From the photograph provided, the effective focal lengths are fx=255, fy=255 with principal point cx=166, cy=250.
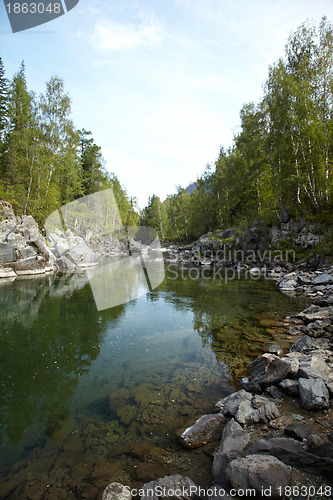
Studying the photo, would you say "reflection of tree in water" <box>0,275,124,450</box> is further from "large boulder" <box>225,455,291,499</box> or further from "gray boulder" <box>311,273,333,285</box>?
"gray boulder" <box>311,273,333,285</box>

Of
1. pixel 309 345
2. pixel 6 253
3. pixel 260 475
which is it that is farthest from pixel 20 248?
pixel 260 475

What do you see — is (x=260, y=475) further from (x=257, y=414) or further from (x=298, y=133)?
(x=298, y=133)

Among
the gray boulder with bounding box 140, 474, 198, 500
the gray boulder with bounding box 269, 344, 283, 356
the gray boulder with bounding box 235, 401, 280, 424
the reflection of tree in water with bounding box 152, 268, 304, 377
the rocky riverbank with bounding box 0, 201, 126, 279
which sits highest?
the rocky riverbank with bounding box 0, 201, 126, 279

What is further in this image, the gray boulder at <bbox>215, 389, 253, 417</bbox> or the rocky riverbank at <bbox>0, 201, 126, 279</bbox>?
the rocky riverbank at <bbox>0, 201, 126, 279</bbox>

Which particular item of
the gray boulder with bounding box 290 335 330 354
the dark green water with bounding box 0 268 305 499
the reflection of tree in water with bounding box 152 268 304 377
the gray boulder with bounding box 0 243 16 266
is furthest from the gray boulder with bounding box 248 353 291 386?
the gray boulder with bounding box 0 243 16 266

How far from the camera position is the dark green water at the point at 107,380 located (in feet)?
14.0

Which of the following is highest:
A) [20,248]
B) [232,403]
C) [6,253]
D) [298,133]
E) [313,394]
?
[298,133]

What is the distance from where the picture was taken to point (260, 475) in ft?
10.2

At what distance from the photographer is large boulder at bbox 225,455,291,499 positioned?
118 inches

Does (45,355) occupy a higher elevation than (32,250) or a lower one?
lower

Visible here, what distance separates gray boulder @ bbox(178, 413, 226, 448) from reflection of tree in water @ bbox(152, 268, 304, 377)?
2.59 meters

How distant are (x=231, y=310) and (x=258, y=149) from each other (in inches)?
983

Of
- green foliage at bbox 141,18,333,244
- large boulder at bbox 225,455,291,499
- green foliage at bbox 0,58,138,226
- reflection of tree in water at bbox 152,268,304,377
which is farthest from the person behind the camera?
green foliage at bbox 0,58,138,226

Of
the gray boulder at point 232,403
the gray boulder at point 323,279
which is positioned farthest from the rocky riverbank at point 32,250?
the gray boulder at point 323,279
